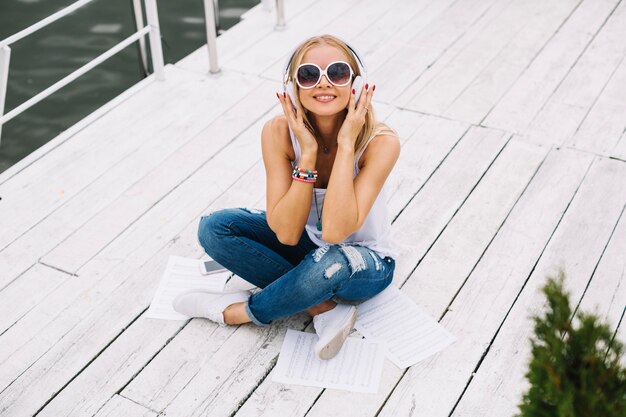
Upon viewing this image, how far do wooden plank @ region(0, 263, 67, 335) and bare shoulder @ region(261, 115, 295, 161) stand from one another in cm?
83

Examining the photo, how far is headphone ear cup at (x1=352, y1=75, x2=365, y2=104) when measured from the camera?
2.14 m

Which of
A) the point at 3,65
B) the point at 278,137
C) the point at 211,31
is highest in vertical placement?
the point at 278,137

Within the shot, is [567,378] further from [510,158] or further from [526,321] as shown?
[510,158]

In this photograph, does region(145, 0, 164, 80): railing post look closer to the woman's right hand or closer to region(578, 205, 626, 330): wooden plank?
the woman's right hand

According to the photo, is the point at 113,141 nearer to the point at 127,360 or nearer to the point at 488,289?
the point at 127,360

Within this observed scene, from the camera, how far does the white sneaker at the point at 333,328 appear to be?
2182 millimetres

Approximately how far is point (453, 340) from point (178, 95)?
1.85 m

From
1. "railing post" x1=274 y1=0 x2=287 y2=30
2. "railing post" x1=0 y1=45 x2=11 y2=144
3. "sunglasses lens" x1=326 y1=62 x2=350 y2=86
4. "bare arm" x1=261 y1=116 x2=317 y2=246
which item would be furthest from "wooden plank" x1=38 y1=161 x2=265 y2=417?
"railing post" x1=274 y1=0 x2=287 y2=30

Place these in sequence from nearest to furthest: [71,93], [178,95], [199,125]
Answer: [199,125] < [178,95] < [71,93]

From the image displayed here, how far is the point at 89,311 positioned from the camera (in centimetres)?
245

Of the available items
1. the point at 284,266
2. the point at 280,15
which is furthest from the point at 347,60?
the point at 280,15

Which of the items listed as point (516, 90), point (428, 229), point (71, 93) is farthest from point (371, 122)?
point (71, 93)

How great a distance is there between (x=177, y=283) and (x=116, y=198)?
57 cm

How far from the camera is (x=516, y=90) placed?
3.53 m
